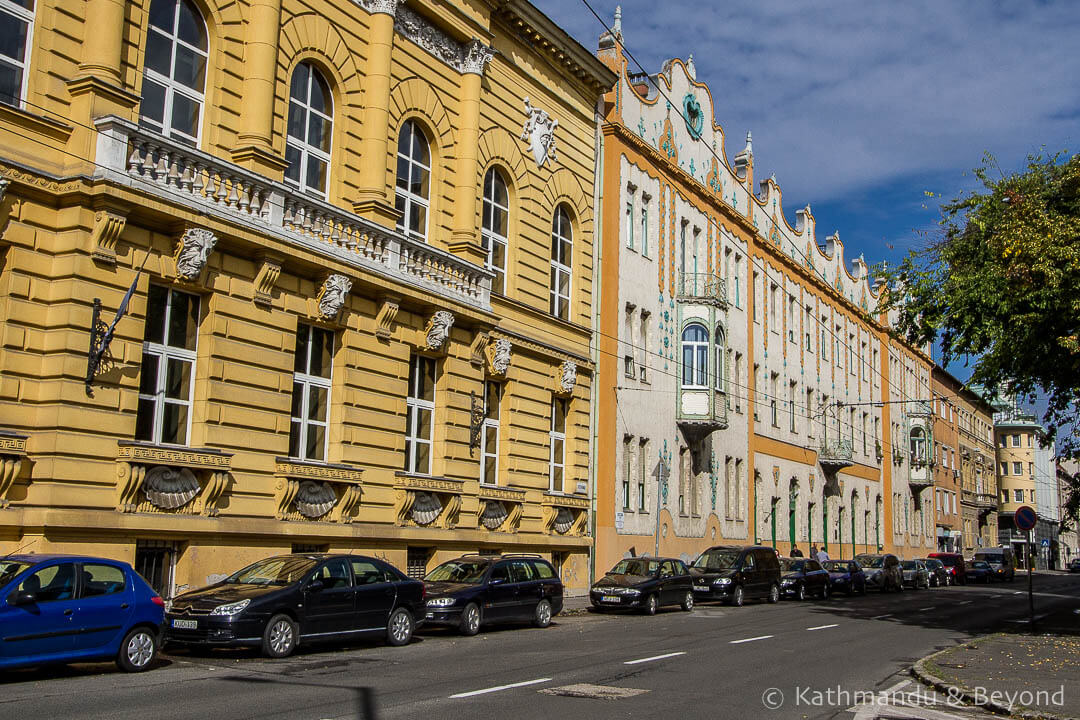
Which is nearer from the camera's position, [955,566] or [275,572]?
[275,572]

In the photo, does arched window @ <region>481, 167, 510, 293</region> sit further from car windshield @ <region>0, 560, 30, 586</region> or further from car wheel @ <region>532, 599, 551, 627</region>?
car windshield @ <region>0, 560, 30, 586</region>

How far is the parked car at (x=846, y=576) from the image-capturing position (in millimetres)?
38344

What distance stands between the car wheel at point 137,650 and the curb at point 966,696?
374 inches

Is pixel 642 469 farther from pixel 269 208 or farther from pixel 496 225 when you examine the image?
pixel 269 208

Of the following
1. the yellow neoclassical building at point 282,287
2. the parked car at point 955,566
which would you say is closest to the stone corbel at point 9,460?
the yellow neoclassical building at point 282,287

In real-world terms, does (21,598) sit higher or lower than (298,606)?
higher

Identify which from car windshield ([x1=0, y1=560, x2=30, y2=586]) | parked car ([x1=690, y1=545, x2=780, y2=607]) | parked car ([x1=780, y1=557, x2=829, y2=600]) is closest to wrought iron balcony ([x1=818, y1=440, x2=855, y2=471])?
parked car ([x1=780, y1=557, x2=829, y2=600])

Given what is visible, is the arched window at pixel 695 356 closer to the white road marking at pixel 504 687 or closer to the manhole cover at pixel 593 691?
the white road marking at pixel 504 687

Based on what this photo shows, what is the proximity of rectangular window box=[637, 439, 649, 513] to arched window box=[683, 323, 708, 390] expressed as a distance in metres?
3.42

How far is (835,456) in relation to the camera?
172 ft

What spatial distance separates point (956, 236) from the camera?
74.4 feet

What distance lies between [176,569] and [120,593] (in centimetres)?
510

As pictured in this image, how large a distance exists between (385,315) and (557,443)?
9372mm

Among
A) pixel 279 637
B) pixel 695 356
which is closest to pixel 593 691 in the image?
pixel 279 637
